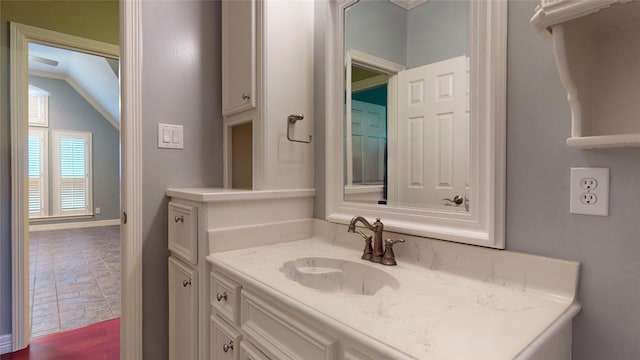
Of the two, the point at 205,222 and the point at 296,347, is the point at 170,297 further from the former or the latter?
the point at 296,347

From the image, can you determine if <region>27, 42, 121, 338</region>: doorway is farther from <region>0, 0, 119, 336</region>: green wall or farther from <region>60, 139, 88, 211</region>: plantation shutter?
<region>0, 0, 119, 336</region>: green wall

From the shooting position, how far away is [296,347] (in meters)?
0.76

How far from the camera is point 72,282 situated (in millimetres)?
3148

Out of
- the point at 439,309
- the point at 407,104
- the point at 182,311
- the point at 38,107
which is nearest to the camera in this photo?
the point at 439,309

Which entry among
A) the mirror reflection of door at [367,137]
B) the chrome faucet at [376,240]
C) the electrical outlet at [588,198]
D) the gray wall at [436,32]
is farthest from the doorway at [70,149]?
the electrical outlet at [588,198]

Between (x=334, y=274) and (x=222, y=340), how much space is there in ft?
1.44

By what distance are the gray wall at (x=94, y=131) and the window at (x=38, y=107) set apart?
61 millimetres

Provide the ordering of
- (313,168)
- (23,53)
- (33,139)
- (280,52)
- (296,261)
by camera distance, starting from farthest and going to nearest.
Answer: (33,139) < (23,53) < (313,168) < (280,52) < (296,261)

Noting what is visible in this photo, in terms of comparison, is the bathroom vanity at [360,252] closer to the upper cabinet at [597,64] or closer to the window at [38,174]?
the upper cabinet at [597,64]

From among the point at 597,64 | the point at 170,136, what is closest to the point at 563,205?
the point at 597,64

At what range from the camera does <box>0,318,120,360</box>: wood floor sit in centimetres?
191

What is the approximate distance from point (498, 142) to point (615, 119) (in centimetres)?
24

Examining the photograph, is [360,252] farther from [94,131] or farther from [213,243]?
[94,131]

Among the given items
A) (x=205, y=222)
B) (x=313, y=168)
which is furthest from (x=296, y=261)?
(x=313, y=168)
